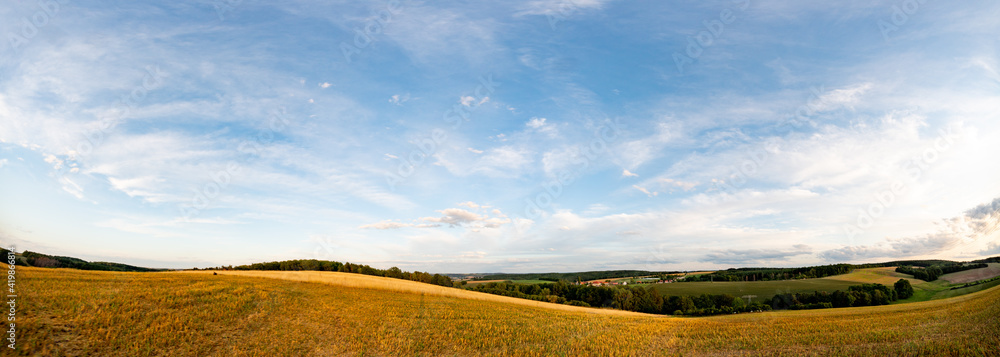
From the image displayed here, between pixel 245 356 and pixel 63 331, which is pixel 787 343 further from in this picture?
pixel 63 331

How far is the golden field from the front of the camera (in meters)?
14.5

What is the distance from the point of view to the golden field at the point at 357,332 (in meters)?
14.5

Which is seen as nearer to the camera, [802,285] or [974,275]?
[974,275]

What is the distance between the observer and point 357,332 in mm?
22250

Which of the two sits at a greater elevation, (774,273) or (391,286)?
(391,286)

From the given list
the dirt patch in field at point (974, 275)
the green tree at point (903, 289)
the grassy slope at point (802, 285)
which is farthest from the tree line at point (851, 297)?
the dirt patch in field at point (974, 275)

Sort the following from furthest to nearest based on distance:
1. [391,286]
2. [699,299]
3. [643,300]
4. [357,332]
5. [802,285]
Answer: [802,285]
[643,300]
[699,299]
[391,286]
[357,332]

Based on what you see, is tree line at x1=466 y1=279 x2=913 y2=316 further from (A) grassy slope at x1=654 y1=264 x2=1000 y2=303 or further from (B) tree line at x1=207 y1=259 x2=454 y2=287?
(B) tree line at x1=207 y1=259 x2=454 y2=287

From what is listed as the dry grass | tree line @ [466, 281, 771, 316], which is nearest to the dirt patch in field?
the dry grass

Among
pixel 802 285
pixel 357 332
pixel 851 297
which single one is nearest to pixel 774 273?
pixel 802 285

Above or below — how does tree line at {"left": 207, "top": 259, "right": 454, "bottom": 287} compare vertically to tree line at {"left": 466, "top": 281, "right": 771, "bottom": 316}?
above

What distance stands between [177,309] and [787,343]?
107 ft

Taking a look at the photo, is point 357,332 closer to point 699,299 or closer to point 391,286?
point 391,286

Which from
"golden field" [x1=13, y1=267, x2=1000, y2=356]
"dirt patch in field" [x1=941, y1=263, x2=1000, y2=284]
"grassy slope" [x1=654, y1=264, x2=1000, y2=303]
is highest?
"dirt patch in field" [x1=941, y1=263, x2=1000, y2=284]
